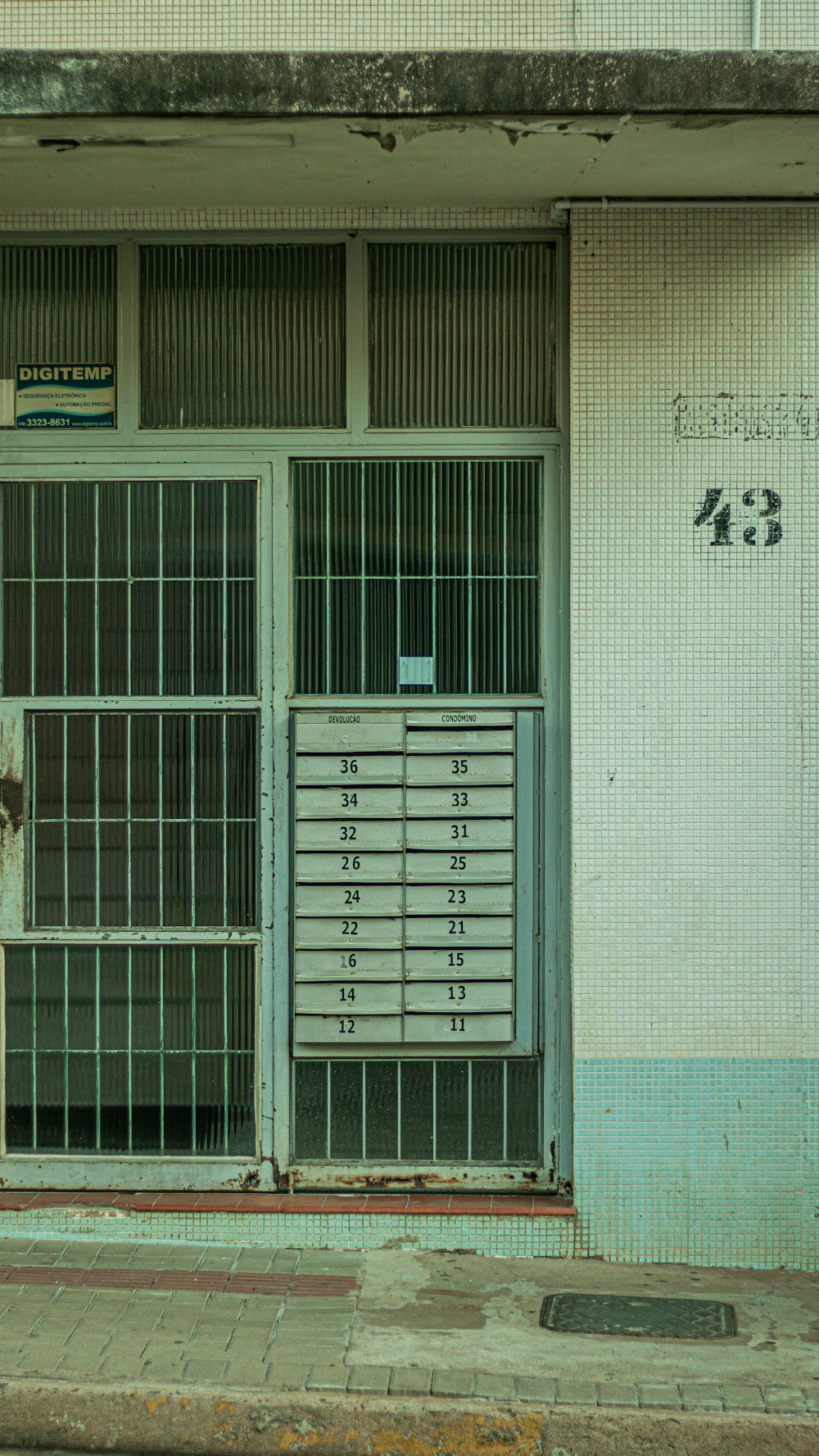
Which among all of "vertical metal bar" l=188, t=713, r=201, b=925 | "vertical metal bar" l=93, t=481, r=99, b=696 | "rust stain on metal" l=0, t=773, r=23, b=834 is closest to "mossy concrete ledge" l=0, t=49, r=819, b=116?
"vertical metal bar" l=93, t=481, r=99, b=696

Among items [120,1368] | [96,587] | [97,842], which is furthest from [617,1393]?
[96,587]

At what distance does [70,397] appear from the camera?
500 cm

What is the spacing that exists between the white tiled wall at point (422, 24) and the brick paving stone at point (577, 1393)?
4.74m

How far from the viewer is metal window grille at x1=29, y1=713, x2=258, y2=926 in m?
4.98

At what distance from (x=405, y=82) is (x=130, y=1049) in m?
3.75

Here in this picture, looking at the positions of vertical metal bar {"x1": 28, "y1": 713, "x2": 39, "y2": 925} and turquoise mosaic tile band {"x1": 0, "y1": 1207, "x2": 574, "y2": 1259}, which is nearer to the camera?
turquoise mosaic tile band {"x1": 0, "y1": 1207, "x2": 574, "y2": 1259}

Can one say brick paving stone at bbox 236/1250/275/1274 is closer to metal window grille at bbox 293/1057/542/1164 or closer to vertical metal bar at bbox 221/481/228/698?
metal window grille at bbox 293/1057/542/1164

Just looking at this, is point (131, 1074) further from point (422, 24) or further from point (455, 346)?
point (422, 24)

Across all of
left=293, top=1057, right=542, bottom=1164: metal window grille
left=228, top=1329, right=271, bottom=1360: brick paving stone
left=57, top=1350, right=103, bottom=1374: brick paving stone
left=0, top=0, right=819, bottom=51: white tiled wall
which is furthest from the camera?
left=293, top=1057, right=542, bottom=1164: metal window grille

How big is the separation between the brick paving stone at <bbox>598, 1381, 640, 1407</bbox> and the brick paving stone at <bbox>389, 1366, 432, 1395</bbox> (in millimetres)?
540

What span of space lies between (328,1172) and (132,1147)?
810 mm

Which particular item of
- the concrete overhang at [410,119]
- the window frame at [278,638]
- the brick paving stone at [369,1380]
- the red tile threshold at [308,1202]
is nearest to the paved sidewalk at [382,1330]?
the brick paving stone at [369,1380]

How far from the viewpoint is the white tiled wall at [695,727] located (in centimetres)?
477

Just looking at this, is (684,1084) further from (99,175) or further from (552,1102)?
(99,175)
